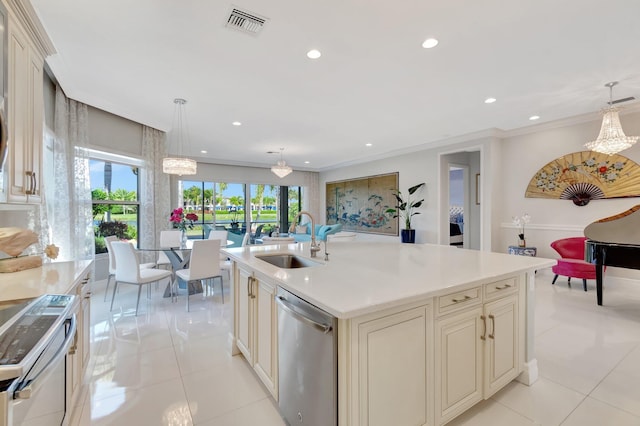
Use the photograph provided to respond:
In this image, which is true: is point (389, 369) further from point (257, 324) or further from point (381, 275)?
point (257, 324)

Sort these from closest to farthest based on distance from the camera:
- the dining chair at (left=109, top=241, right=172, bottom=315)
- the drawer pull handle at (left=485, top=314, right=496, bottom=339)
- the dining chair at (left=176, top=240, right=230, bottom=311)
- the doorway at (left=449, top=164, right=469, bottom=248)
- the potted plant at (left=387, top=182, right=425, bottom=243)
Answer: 1. the drawer pull handle at (left=485, top=314, right=496, bottom=339)
2. the dining chair at (left=109, top=241, right=172, bottom=315)
3. the dining chair at (left=176, top=240, right=230, bottom=311)
4. the potted plant at (left=387, top=182, right=425, bottom=243)
5. the doorway at (left=449, top=164, right=469, bottom=248)

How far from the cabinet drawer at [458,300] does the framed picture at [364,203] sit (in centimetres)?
569

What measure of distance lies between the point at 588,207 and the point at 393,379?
515cm

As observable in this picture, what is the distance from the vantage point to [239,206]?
8711mm

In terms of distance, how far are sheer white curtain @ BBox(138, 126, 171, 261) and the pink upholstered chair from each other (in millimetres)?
6694

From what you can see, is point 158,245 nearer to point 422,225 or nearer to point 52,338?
point 52,338

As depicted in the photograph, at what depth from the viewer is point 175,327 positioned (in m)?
3.13

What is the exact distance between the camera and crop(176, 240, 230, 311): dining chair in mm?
3643

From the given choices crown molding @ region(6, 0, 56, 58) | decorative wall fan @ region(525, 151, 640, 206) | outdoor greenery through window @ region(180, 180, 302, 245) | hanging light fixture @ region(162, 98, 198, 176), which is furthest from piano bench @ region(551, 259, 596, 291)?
outdoor greenery through window @ region(180, 180, 302, 245)

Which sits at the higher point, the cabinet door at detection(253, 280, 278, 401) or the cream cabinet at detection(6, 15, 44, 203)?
the cream cabinet at detection(6, 15, 44, 203)

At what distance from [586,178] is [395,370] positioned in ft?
17.0

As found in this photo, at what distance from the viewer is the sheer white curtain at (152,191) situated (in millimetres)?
5180

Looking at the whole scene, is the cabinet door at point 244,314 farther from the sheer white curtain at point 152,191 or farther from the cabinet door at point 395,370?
the sheer white curtain at point 152,191

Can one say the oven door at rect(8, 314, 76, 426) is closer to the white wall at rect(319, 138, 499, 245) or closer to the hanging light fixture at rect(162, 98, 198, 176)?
the hanging light fixture at rect(162, 98, 198, 176)
